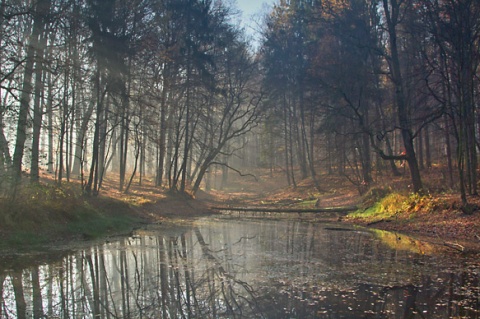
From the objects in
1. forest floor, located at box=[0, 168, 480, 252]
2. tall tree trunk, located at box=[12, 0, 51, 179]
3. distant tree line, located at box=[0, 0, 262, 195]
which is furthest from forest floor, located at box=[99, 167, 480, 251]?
tall tree trunk, located at box=[12, 0, 51, 179]

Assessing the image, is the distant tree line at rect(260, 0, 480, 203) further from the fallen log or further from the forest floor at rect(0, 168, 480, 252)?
the fallen log

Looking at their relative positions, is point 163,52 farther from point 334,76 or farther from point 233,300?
point 233,300

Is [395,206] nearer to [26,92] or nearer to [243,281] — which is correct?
[243,281]

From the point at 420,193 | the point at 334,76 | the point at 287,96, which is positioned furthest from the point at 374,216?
the point at 287,96

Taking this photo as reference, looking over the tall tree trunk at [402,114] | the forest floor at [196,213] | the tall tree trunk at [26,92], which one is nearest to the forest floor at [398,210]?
the forest floor at [196,213]

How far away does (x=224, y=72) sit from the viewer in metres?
29.8

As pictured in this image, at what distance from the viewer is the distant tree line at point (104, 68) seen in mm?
13055

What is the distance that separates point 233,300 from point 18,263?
5202 mm

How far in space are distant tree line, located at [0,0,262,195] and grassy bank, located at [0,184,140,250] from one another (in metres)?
0.75

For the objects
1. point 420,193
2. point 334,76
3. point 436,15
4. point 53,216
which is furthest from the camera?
point 334,76

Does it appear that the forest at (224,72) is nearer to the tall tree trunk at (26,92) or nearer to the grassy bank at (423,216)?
the tall tree trunk at (26,92)

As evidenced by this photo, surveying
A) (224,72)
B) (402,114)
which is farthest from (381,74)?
(224,72)

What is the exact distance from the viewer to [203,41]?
2708 cm

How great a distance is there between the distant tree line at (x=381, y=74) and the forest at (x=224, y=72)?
0.09 metres
